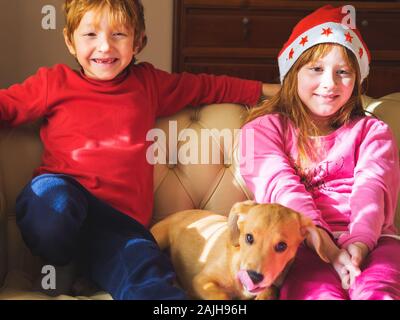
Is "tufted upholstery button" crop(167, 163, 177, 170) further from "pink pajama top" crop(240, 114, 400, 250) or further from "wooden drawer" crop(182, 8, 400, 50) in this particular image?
"wooden drawer" crop(182, 8, 400, 50)

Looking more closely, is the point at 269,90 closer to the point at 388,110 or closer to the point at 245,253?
the point at 388,110

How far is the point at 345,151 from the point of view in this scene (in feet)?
3.48

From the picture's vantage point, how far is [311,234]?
885mm

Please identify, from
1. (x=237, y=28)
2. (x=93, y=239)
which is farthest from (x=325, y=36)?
(x=237, y=28)

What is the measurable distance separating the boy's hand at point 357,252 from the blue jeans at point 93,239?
0.86 ft

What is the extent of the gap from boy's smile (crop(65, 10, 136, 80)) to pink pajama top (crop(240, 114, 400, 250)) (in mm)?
268

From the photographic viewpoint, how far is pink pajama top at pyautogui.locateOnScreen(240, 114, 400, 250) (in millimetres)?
983

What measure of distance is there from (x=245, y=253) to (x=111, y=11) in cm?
49

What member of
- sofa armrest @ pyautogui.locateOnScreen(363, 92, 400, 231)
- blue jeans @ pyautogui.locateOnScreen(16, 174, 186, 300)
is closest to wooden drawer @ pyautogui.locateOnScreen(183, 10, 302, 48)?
sofa armrest @ pyautogui.locateOnScreen(363, 92, 400, 231)

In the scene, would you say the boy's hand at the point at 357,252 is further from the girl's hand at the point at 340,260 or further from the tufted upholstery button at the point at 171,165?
the tufted upholstery button at the point at 171,165

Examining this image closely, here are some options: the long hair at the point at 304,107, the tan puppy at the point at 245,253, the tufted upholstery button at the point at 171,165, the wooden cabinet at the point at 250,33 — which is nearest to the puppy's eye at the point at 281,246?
the tan puppy at the point at 245,253

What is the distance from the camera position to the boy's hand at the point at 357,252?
90 centimetres
